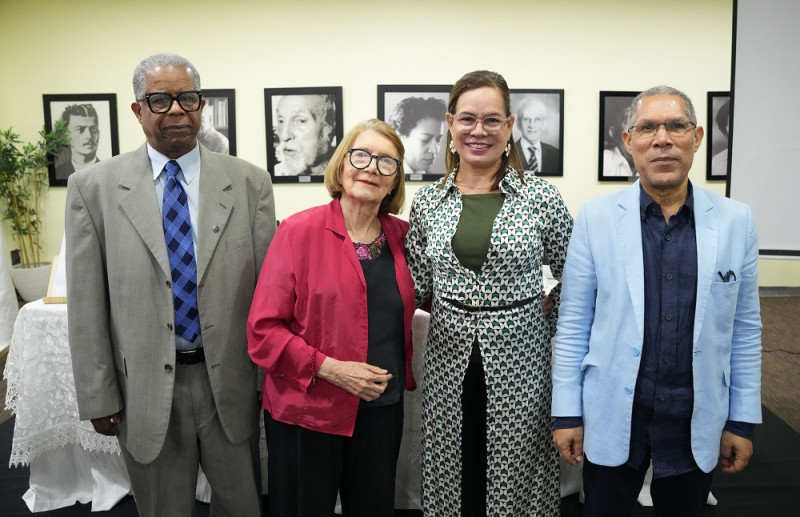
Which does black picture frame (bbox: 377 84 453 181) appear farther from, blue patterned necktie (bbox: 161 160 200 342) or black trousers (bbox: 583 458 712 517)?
black trousers (bbox: 583 458 712 517)

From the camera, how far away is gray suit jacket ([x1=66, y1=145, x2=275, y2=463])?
1.62 meters

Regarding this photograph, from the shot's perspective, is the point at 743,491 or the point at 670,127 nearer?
the point at 670,127

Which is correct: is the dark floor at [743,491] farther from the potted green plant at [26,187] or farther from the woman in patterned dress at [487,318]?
the potted green plant at [26,187]

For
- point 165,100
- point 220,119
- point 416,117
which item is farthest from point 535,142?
point 165,100

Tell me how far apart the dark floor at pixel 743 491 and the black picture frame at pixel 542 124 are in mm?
3292

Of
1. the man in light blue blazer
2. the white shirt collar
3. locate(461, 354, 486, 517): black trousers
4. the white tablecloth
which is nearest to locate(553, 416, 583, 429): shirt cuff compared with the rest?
the man in light blue blazer

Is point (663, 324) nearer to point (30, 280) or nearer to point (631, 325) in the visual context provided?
point (631, 325)

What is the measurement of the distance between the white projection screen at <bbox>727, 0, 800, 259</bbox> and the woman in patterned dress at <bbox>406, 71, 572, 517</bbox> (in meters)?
1.75

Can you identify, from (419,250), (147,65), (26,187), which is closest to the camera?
(147,65)

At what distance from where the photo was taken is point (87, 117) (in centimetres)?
575

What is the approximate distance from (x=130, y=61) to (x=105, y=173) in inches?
188

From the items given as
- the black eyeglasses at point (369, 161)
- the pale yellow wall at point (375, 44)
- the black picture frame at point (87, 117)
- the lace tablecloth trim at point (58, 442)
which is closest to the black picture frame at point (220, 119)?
the pale yellow wall at point (375, 44)

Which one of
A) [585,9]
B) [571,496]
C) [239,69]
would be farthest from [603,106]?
[571,496]

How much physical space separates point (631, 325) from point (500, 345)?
0.39 m
